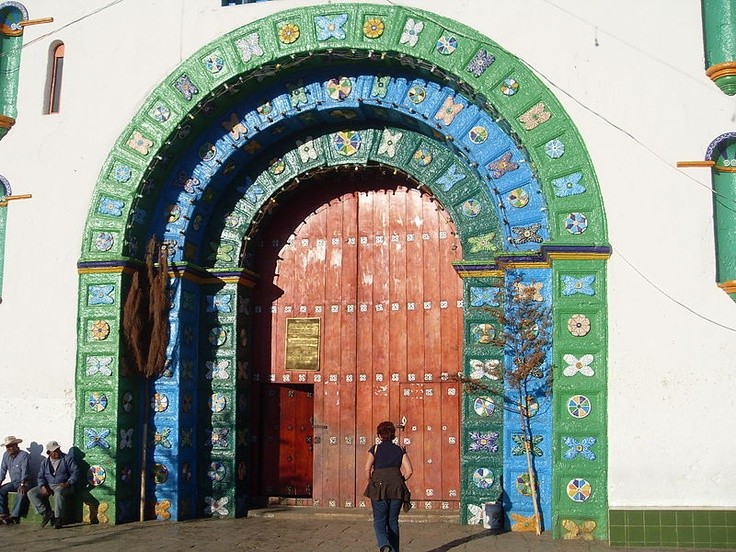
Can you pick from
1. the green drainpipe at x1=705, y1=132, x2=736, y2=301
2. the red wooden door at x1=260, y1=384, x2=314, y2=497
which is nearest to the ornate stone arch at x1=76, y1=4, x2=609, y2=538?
the red wooden door at x1=260, y1=384, x2=314, y2=497

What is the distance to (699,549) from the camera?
9.58 meters

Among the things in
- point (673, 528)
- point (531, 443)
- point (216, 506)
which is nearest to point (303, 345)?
point (216, 506)

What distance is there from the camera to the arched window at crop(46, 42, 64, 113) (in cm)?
1216

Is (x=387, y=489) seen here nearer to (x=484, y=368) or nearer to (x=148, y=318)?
(x=484, y=368)

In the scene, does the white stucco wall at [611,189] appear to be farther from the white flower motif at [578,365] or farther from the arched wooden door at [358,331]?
the arched wooden door at [358,331]

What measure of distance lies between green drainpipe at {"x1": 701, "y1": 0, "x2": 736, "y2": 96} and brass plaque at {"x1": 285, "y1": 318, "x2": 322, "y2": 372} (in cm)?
565

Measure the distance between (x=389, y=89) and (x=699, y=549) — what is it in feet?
20.5

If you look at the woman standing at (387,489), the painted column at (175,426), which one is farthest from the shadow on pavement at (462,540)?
the painted column at (175,426)

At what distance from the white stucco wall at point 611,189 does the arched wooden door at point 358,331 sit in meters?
2.35

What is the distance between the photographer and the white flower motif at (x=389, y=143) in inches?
463

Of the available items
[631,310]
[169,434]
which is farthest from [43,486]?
[631,310]

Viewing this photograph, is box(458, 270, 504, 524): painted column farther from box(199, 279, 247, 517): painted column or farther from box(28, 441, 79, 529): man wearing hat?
box(28, 441, 79, 529): man wearing hat

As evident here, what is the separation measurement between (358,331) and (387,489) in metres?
3.88

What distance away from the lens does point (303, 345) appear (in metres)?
12.2
